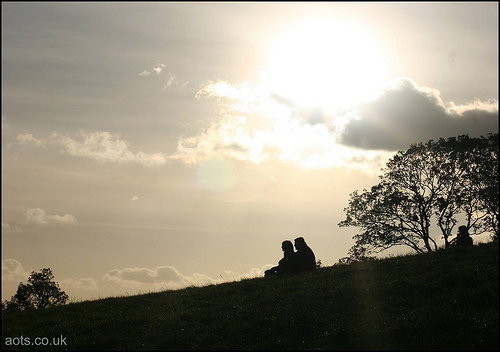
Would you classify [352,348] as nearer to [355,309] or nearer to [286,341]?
[286,341]

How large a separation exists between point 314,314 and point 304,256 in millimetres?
10431

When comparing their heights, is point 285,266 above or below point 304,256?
below

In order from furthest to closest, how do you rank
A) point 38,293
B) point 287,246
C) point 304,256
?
point 38,293, point 287,246, point 304,256

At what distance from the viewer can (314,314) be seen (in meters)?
17.3

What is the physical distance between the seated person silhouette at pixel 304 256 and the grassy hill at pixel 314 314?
103 inches

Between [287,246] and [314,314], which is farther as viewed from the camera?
[287,246]

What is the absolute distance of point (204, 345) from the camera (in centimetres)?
1564

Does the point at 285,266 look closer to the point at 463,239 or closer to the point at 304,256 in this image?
the point at 304,256

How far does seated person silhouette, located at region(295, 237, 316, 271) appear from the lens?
27.2 m

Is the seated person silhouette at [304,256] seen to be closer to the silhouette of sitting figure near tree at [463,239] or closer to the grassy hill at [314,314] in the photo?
the grassy hill at [314,314]

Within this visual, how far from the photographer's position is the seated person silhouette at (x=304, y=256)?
89.4 ft

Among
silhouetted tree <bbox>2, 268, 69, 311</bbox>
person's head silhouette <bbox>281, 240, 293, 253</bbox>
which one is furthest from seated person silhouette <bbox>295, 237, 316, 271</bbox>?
silhouetted tree <bbox>2, 268, 69, 311</bbox>

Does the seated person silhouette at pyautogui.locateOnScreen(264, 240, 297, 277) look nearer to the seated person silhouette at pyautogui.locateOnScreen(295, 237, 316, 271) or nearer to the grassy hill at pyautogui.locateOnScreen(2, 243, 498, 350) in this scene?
the seated person silhouette at pyautogui.locateOnScreen(295, 237, 316, 271)

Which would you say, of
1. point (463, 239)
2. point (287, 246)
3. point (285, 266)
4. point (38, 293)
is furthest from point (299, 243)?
point (38, 293)
